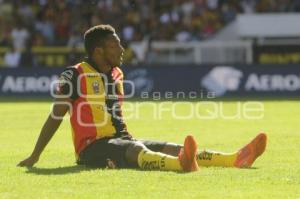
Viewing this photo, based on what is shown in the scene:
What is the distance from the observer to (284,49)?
2928cm

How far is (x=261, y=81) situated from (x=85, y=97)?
58.0 feet

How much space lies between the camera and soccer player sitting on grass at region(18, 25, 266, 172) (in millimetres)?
9367

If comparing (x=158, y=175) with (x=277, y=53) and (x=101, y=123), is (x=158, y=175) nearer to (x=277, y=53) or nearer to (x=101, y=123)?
(x=101, y=123)

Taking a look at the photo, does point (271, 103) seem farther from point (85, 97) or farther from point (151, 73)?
point (85, 97)

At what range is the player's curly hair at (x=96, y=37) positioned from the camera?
380 inches

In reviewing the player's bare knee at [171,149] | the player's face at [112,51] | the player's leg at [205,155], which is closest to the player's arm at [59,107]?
the player's face at [112,51]

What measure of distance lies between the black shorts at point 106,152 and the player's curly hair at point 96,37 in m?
1.08

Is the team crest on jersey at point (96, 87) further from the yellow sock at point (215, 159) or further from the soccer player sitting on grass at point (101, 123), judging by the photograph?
the yellow sock at point (215, 159)

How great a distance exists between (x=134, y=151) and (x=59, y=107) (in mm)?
1003

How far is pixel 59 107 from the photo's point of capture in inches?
375

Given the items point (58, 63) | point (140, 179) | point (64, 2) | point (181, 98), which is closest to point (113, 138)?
point (140, 179)

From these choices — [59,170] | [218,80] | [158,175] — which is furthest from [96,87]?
[218,80]

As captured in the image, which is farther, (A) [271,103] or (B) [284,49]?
(B) [284,49]

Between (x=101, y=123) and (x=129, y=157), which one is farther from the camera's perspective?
(x=101, y=123)
